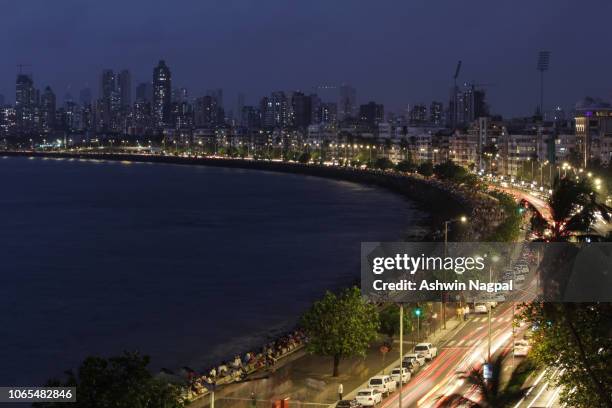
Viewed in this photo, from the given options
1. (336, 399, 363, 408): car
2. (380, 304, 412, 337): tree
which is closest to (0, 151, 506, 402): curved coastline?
(380, 304, 412, 337): tree

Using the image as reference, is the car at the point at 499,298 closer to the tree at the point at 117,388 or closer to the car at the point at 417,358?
the car at the point at 417,358

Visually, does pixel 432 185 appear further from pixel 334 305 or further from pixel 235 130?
pixel 235 130

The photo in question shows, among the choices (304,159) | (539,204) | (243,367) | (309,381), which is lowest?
(243,367)

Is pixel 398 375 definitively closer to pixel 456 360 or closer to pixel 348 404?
pixel 348 404

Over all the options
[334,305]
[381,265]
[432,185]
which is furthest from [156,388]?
[432,185]

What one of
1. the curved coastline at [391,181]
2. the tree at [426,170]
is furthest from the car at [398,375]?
the tree at [426,170]

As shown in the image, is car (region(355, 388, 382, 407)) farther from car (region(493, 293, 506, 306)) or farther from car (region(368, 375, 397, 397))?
car (region(493, 293, 506, 306))

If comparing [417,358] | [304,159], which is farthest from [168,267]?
[304,159]
